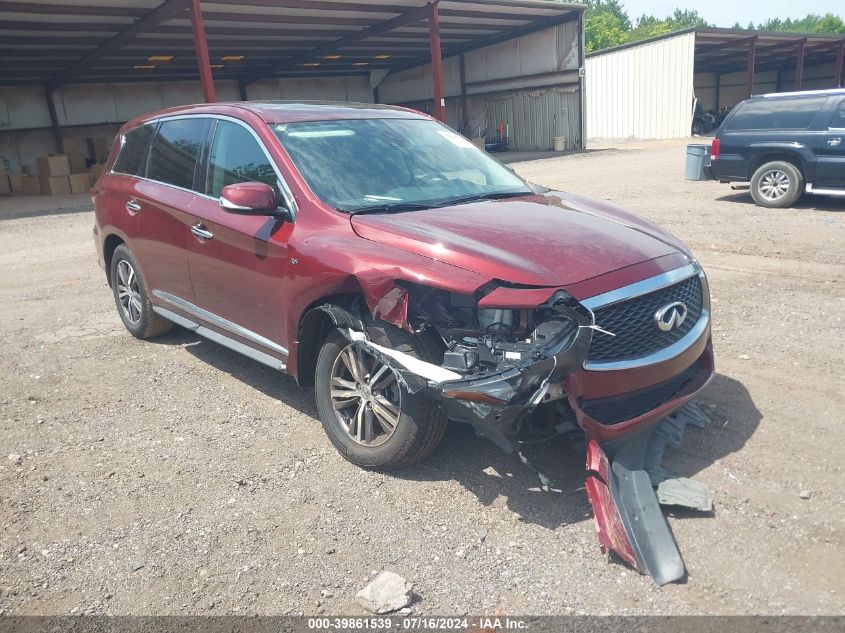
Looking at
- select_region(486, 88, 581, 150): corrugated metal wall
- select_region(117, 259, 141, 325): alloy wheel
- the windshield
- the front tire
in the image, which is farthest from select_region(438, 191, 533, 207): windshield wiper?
select_region(486, 88, 581, 150): corrugated metal wall

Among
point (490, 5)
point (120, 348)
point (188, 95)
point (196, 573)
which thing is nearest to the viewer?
point (196, 573)

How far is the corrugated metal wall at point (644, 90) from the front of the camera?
1196 inches

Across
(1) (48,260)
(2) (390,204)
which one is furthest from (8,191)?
(2) (390,204)

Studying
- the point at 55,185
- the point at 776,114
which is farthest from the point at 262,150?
the point at 55,185

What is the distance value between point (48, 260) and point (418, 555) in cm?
962

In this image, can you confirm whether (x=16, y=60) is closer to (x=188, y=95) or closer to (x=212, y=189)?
(x=188, y=95)

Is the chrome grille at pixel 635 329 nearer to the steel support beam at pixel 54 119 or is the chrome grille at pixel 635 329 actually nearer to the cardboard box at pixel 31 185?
the cardboard box at pixel 31 185

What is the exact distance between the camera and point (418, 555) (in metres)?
2.98

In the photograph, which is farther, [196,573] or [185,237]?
[185,237]

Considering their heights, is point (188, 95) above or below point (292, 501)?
above

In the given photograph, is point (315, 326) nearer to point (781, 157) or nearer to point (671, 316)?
point (671, 316)

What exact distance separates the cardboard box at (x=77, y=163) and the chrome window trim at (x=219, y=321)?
23378 mm

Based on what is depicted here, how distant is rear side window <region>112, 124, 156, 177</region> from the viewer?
5.62 metres

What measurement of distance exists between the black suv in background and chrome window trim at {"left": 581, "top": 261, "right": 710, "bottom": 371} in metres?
8.60
